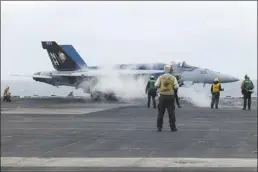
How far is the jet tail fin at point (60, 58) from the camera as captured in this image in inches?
1961

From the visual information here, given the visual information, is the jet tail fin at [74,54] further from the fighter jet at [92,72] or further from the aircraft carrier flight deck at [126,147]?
the aircraft carrier flight deck at [126,147]

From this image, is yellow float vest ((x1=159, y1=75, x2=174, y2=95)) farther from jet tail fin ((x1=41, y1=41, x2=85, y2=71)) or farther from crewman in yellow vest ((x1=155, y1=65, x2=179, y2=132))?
jet tail fin ((x1=41, y1=41, x2=85, y2=71))

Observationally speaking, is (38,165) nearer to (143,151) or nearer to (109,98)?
(143,151)

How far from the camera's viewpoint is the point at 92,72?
45.3 metres

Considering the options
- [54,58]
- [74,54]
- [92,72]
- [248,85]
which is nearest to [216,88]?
[248,85]

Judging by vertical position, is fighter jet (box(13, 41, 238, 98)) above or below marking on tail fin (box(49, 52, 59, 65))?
below

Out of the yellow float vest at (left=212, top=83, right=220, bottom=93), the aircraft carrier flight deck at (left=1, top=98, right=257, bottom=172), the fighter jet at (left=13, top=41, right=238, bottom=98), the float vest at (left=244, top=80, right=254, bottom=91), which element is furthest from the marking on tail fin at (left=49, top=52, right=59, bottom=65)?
the aircraft carrier flight deck at (left=1, top=98, right=257, bottom=172)

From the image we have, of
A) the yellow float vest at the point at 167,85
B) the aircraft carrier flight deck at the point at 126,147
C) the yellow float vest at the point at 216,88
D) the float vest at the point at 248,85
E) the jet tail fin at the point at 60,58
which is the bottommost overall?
the aircraft carrier flight deck at the point at 126,147

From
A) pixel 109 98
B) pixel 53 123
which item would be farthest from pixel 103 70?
pixel 53 123

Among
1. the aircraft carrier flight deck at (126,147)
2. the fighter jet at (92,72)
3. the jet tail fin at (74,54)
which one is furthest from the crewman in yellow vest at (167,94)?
the jet tail fin at (74,54)

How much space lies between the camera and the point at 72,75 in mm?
45219

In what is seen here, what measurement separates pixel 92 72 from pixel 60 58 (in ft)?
18.7

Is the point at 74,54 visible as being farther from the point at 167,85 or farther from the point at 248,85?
the point at 167,85

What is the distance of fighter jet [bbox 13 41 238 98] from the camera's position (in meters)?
44.4
